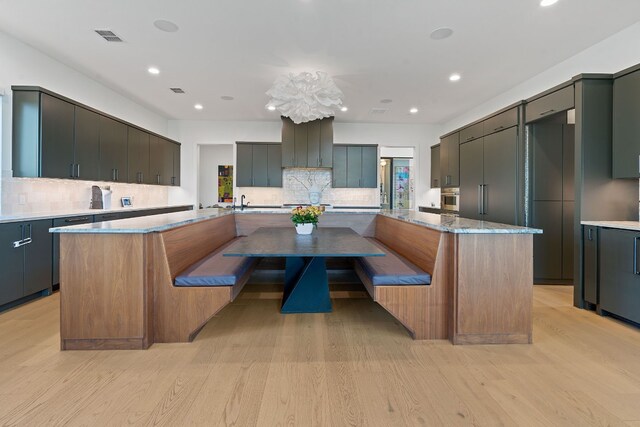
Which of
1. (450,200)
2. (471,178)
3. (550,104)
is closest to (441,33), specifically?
(550,104)

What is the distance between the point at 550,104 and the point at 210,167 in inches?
298

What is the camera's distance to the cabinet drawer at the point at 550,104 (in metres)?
3.37

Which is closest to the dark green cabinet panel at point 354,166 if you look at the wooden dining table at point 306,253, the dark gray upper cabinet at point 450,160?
the dark gray upper cabinet at point 450,160

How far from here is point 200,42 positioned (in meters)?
3.62

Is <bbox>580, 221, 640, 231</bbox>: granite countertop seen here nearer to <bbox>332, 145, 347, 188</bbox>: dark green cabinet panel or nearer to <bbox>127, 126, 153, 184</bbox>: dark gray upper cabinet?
<bbox>332, 145, 347, 188</bbox>: dark green cabinet panel

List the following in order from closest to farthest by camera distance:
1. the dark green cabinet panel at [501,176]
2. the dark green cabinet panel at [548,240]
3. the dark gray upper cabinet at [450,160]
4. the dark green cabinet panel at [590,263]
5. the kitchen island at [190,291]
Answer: the kitchen island at [190,291] → the dark green cabinet panel at [590,263] → the dark green cabinet panel at [548,240] → the dark green cabinet panel at [501,176] → the dark gray upper cabinet at [450,160]

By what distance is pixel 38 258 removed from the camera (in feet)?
11.1

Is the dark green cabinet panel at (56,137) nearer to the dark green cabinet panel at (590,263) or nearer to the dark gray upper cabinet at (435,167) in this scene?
the dark green cabinet panel at (590,263)

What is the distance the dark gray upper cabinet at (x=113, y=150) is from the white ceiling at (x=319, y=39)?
27.1 inches

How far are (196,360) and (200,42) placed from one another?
10.8 ft

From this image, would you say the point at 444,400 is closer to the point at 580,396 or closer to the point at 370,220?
the point at 580,396

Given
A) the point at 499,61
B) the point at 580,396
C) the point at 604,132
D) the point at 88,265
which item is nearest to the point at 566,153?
the point at 604,132

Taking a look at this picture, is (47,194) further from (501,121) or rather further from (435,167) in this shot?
(435,167)

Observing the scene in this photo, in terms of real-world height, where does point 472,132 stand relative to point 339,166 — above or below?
above
